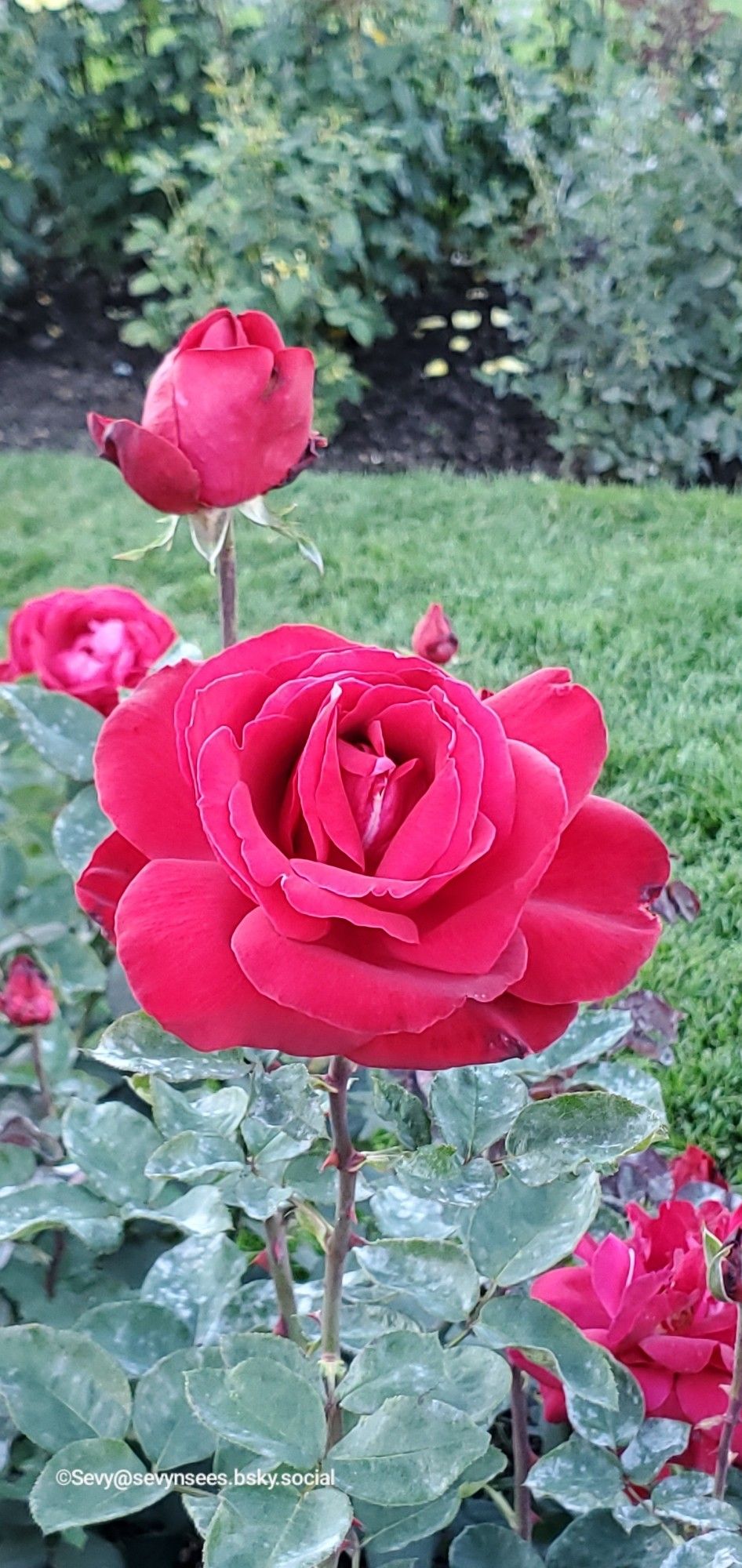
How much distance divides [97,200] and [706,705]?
2831mm

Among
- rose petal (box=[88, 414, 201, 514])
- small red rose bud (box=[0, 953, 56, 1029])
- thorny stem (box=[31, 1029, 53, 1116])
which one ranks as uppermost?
rose petal (box=[88, 414, 201, 514])

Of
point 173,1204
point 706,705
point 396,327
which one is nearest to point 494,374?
point 396,327

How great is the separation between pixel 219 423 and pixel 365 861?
349 millimetres

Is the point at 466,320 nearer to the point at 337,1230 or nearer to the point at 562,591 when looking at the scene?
the point at 562,591

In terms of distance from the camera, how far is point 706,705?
2289mm

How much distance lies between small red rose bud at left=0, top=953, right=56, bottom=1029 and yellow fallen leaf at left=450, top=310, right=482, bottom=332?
11.5ft

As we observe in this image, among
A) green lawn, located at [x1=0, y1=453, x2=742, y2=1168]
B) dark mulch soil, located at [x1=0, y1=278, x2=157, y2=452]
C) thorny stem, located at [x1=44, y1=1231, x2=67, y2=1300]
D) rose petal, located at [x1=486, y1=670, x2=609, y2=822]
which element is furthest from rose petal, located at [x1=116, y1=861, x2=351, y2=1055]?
dark mulch soil, located at [x1=0, y1=278, x2=157, y2=452]

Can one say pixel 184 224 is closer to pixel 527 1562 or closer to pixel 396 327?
pixel 396 327

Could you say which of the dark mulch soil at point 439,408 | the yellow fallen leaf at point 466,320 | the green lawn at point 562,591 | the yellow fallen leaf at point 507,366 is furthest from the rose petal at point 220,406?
the yellow fallen leaf at point 466,320

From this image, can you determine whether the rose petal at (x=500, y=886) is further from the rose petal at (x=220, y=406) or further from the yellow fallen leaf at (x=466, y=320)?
the yellow fallen leaf at (x=466, y=320)

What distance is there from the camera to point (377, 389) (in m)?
3.80

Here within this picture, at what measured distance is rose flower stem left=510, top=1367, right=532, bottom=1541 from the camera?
2.27 ft

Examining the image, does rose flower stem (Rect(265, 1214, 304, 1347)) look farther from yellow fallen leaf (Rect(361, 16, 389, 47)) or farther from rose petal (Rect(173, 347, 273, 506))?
yellow fallen leaf (Rect(361, 16, 389, 47))

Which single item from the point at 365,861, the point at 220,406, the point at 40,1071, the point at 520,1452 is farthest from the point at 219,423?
the point at 520,1452
